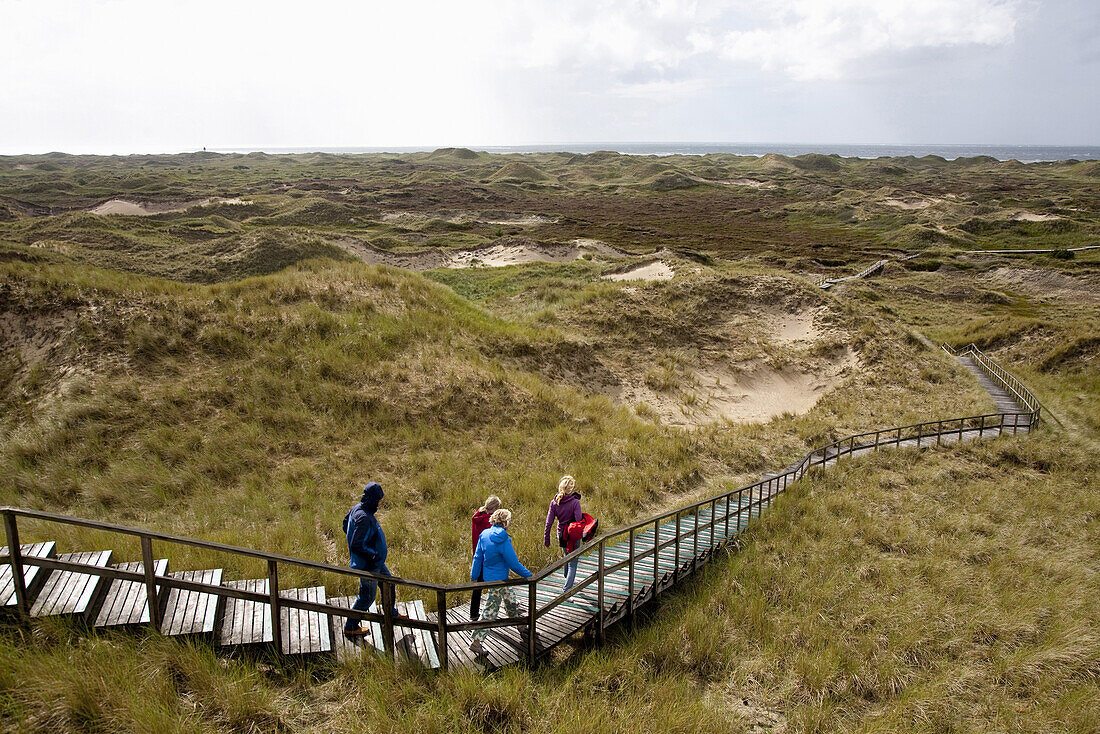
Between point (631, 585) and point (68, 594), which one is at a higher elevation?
point (68, 594)

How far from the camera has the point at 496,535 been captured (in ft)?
21.6

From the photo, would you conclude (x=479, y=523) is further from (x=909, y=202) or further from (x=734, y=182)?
(x=734, y=182)

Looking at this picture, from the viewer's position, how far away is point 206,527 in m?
10.3

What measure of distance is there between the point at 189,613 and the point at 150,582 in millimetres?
612

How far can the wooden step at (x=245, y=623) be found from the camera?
5.62 m

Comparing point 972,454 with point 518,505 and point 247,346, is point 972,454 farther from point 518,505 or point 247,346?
point 247,346

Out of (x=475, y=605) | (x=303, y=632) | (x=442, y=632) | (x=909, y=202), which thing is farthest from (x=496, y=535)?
(x=909, y=202)

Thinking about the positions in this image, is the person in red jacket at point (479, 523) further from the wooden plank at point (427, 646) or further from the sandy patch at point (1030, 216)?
the sandy patch at point (1030, 216)

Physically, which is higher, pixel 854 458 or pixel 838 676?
pixel 838 676

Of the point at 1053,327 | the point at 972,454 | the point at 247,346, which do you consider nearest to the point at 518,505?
the point at 247,346

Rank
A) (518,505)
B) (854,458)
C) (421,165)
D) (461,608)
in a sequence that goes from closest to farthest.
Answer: (461,608), (518,505), (854,458), (421,165)

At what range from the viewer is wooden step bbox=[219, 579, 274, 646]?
18.4ft

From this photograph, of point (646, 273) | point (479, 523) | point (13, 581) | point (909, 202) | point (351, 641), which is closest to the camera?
point (13, 581)

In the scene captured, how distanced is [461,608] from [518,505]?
5329 mm
